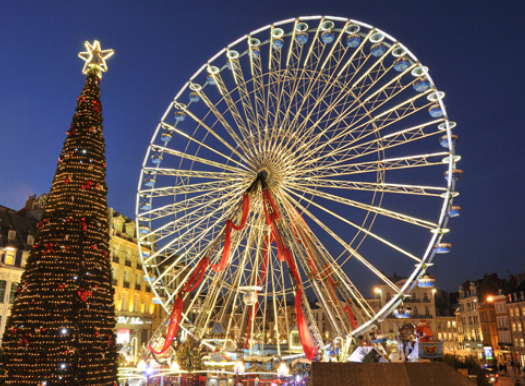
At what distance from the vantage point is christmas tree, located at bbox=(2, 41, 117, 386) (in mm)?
9758

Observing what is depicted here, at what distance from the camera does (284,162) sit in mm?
21328

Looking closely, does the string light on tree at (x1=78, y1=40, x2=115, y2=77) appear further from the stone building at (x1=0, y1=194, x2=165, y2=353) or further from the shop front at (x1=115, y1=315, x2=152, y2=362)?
the shop front at (x1=115, y1=315, x2=152, y2=362)

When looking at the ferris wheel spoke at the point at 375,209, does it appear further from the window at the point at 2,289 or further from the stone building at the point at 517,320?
the stone building at the point at 517,320

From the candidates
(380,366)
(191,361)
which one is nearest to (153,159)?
(191,361)

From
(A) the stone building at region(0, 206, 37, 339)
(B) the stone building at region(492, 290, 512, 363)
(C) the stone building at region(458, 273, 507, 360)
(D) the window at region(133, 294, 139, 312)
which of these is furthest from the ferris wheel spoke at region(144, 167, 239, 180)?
(C) the stone building at region(458, 273, 507, 360)

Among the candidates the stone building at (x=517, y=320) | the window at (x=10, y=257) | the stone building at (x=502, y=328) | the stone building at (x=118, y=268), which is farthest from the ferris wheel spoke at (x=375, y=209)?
the stone building at (x=502, y=328)

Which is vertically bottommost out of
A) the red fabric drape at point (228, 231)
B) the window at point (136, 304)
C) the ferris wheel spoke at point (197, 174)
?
the window at point (136, 304)

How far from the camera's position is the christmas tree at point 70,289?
32.0 feet

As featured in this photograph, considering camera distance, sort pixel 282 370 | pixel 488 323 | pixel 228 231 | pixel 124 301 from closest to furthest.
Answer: pixel 228 231
pixel 282 370
pixel 124 301
pixel 488 323

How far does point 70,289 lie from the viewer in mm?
10211

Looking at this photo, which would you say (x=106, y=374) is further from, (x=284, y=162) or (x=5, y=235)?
(x=5, y=235)

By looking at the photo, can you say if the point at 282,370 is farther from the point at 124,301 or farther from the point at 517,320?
the point at 517,320

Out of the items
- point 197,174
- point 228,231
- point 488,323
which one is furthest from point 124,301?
point 488,323

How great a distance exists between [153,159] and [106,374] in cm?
1491
